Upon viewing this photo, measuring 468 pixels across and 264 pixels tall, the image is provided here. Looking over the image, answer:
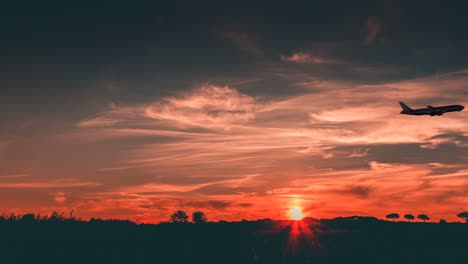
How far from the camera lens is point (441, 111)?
199875mm

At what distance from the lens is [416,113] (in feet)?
652

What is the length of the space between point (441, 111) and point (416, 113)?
8775 mm
